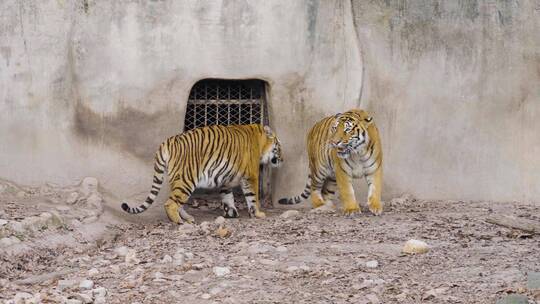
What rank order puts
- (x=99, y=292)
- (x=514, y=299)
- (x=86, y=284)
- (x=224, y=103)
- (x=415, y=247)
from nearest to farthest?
(x=514, y=299) → (x=99, y=292) → (x=86, y=284) → (x=415, y=247) → (x=224, y=103)

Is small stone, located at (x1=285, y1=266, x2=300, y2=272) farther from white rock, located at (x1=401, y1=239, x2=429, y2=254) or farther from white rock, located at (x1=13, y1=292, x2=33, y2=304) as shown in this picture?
white rock, located at (x1=13, y1=292, x2=33, y2=304)

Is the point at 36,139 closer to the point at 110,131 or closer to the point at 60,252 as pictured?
the point at 110,131

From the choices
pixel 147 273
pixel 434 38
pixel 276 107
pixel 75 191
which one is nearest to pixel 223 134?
pixel 276 107

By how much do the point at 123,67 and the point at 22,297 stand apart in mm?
3390

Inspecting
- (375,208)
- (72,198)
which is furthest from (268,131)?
(72,198)

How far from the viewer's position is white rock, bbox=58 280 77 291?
282 inches

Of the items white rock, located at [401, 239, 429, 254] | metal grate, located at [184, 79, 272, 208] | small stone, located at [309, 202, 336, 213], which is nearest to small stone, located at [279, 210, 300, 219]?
small stone, located at [309, 202, 336, 213]

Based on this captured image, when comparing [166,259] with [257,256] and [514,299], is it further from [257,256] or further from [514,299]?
[514,299]

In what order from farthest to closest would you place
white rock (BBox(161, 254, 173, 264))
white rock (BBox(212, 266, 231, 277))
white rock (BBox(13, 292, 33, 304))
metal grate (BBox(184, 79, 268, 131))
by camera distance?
1. metal grate (BBox(184, 79, 268, 131))
2. white rock (BBox(161, 254, 173, 264))
3. white rock (BBox(212, 266, 231, 277))
4. white rock (BBox(13, 292, 33, 304))

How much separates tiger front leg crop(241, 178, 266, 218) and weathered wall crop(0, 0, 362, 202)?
73 cm

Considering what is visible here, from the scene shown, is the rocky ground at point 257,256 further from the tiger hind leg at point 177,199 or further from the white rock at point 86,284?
the tiger hind leg at point 177,199

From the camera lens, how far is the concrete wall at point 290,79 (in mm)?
9898

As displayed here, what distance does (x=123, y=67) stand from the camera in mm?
9945

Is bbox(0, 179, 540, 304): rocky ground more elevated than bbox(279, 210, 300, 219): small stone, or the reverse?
bbox(0, 179, 540, 304): rocky ground
